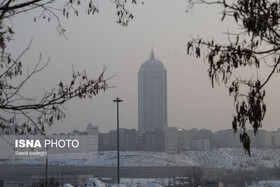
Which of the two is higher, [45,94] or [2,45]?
[2,45]

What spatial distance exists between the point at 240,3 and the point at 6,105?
3660mm

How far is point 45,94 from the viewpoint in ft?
31.8

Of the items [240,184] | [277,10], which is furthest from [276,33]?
[240,184]

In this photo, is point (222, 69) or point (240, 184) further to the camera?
point (240, 184)

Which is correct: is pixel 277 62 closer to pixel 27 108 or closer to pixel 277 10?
pixel 277 10

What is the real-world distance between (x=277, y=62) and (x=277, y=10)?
72 centimetres

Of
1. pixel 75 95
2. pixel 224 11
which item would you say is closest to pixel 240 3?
pixel 224 11

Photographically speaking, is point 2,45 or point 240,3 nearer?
point 240,3

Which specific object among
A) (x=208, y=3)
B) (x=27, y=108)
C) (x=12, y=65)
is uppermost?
(x=208, y=3)

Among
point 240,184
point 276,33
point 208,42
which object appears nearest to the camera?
point 276,33

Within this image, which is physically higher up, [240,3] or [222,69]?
[240,3]

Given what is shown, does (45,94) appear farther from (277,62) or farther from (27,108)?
(277,62)

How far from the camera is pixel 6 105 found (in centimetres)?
960

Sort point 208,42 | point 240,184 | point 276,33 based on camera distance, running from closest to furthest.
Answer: point 276,33 < point 208,42 < point 240,184
